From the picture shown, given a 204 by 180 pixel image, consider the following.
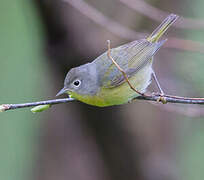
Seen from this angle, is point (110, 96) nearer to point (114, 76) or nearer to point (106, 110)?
point (114, 76)

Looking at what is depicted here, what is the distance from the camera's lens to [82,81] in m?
4.41

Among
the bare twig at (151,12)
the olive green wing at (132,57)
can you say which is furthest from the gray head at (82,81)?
the bare twig at (151,12)

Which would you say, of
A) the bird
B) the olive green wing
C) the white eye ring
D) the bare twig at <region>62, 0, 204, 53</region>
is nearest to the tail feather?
the bird

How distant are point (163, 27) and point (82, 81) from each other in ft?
4.18

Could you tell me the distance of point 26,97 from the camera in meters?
8.96

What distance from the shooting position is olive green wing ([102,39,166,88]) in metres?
4.68

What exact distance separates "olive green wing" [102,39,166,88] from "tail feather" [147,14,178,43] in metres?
0.10

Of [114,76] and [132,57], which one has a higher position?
[132,57]

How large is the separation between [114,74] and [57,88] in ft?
6.88

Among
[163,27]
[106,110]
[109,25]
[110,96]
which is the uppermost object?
[109,25]

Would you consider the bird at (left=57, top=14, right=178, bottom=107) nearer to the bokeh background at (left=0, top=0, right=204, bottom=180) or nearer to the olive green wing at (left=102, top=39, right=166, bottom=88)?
the olive green wing at (left=102, top=39, right=166, bottom=88)

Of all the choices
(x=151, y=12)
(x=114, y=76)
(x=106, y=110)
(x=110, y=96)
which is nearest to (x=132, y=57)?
(x=114, y=76)

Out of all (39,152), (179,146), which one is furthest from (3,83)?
(179,146)

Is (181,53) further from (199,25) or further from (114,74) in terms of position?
(114,74)
